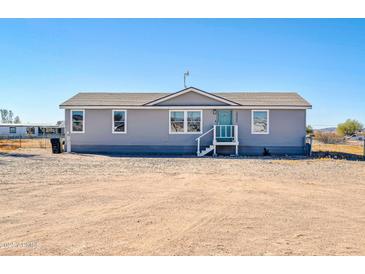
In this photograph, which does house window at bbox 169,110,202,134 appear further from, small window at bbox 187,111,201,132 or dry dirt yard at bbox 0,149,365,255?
dry dirt yard at bbox 0,149,365,255

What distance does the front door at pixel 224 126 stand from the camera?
1834 cm

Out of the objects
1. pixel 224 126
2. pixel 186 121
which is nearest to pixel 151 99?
pixel 186 121

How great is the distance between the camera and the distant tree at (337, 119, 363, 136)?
59156mm

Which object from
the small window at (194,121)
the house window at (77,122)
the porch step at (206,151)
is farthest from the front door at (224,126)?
the house window at (77,122)

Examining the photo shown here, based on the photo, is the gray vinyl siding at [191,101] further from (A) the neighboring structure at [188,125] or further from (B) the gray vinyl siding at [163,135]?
(B) the gray vinyl siding at [163,135]

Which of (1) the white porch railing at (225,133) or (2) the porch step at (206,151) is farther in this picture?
(1) the white porch railing at (225,133)

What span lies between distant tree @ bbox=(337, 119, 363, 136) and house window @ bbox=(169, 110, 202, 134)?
4983cm

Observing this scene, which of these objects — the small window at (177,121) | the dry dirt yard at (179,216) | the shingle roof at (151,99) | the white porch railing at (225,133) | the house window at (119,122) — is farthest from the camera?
the house window at (119,122)

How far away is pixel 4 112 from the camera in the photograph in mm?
112938

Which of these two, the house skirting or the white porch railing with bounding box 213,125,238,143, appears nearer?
the white porch railing with bounding box 213,125,238,143

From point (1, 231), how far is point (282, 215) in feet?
14.4

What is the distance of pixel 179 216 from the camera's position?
526cm

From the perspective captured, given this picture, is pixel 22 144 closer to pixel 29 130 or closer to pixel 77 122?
pixel 77 122

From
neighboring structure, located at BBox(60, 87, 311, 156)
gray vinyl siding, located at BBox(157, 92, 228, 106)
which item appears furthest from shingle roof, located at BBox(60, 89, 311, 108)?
gray vinyl siding, located at BBox(157, 92, 228, 106)
